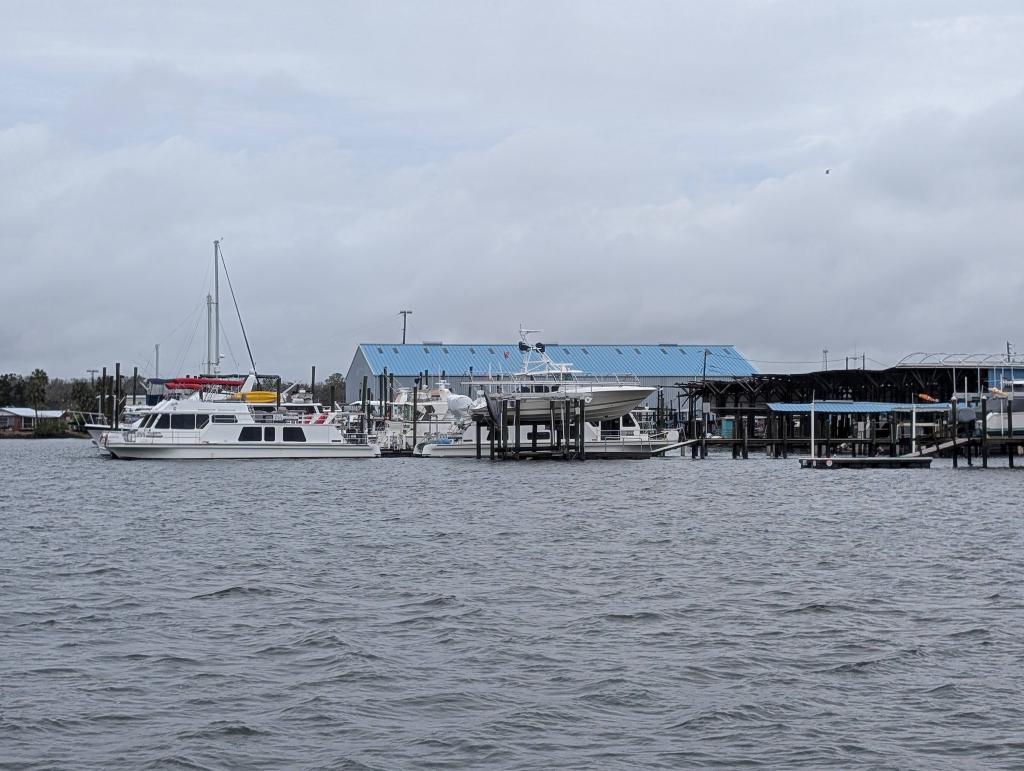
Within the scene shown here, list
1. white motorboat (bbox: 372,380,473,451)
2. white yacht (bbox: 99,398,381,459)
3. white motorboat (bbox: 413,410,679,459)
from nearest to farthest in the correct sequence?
white yacht (bbox: 99,398,381,459)
white motorboat (bbox: 413,410,679,459)
white motorboat (bbox: 372,380,473,451)

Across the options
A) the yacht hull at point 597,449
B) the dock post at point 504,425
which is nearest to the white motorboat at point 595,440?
the yacht hull at point 597,449

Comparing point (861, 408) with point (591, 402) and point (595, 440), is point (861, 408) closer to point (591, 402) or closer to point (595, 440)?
point (595, 440)

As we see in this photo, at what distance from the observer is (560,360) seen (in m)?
136

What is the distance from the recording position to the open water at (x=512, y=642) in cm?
1433

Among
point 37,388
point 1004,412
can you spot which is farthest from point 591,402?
point 37,388

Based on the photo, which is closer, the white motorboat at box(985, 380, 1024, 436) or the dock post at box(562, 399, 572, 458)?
the dock post at box(562, 399, 572, 458)

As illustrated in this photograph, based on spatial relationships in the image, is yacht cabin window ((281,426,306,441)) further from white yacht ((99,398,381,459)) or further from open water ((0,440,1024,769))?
open water ((0,440,1024,769))

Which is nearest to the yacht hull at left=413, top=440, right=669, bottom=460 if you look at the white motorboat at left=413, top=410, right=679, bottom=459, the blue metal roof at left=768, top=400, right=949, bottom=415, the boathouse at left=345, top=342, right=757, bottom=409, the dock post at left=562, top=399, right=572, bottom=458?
the white motorboat at left=413, top=410, right=679, bottom=459

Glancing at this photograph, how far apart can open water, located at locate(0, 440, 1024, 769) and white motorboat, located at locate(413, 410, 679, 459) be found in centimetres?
4307

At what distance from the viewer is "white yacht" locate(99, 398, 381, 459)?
82.1 m

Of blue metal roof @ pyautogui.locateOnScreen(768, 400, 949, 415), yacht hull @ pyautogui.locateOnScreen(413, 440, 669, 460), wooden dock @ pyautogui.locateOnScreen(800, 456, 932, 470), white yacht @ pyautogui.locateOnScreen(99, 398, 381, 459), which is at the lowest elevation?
wooden dock @ pyautogui.locateOnScreen(800, 456, 932, 470)

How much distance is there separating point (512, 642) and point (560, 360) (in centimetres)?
11665

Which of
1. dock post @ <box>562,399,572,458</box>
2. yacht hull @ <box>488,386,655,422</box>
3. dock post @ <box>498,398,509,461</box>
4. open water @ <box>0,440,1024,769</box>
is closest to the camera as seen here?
open water @ <box>0,440,1024,769</box>

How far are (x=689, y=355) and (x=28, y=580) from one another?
119 metres
